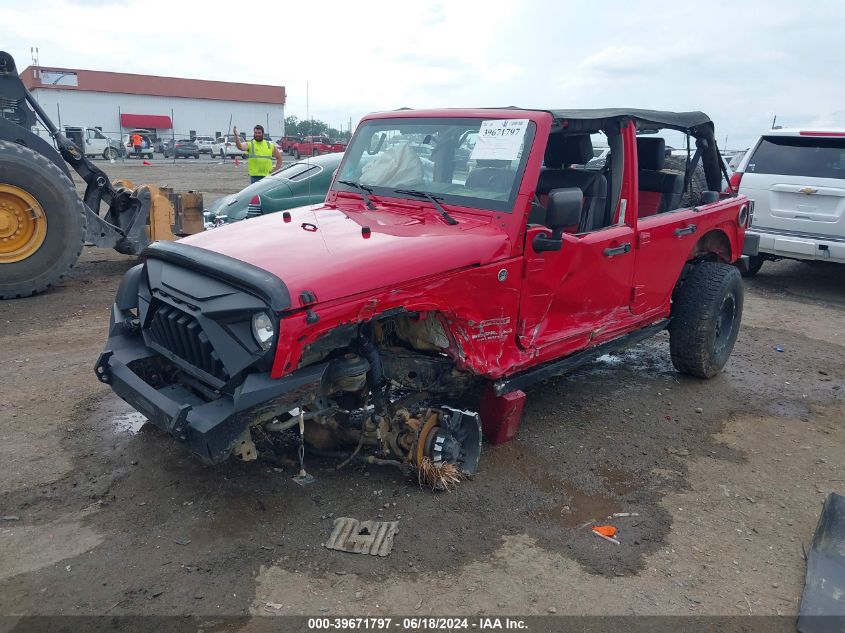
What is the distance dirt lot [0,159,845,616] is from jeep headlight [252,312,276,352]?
0.99 metres

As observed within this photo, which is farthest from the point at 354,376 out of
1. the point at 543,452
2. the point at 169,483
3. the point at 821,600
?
the point at 821,600

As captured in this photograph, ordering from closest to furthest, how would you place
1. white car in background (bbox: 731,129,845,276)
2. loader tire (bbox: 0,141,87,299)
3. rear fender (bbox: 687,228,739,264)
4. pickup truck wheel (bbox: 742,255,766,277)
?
rear fender (bbox: 687,228,739,264) → loader tire (bbox: 0,141,87,299) → white car in background (bbox: 731,129,845,276) → pickup truck wheel (bbox: 742,255,766,277)

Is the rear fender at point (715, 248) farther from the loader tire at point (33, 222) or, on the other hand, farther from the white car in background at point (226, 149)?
the white car in background at point (226, 149)

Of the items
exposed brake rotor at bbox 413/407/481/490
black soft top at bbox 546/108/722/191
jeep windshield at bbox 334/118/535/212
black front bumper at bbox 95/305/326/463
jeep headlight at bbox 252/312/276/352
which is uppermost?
black soft top at bbox 546/108/722/191

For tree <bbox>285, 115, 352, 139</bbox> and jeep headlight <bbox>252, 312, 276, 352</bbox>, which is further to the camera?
tree <bbox>285, 115, 352, 139</bbox>

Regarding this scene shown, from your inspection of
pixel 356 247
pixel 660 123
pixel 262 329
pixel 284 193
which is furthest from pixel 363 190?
pixel 284 193

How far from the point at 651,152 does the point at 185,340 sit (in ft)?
12.7

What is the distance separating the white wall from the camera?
49.4 metres

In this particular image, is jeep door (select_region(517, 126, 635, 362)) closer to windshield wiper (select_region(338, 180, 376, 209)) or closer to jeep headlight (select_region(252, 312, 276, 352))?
windshield wiper (select_region(338, 180, 376, 209))

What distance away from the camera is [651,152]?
540cm

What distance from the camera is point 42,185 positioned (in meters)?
7.26

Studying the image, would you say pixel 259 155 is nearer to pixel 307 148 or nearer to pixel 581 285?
pixel 581 285

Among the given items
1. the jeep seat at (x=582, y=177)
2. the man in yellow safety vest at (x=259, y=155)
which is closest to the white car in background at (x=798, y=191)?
the jeep seat at (x=582, y=177)

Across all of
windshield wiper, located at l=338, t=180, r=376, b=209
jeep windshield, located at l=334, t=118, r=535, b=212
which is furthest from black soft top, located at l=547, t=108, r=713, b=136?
windshield wiper, located at l=338, t=180, r=376, b=209
